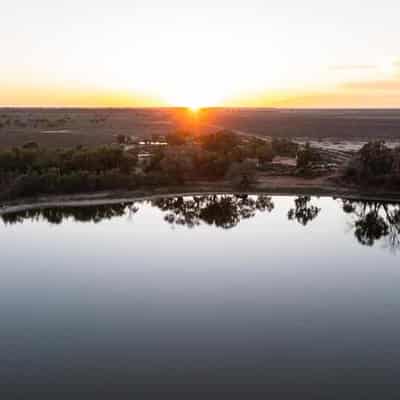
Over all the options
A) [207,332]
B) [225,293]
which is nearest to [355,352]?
[207,332]

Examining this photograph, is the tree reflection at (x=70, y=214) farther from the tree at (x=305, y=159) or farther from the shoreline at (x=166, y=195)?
the tree at (x=305, y=159)

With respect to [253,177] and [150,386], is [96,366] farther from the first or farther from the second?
[253,177]

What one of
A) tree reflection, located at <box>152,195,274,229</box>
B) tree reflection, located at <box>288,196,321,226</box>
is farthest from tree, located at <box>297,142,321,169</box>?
tree reflection, located at <box>152,195,274,229</box>

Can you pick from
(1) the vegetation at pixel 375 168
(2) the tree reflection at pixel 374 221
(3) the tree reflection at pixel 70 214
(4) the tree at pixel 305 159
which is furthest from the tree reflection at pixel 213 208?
(4) the tree at pixel 305 159

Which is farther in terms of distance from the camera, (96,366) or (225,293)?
(225,293)

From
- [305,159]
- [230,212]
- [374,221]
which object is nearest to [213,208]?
[230,212]

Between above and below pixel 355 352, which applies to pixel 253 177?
above

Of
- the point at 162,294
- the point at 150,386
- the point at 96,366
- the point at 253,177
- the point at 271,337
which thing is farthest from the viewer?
the point at 253,177

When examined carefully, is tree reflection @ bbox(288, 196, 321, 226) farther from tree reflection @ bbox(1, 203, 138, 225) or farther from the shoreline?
tree reflection @ bbox(1, 203, 138, 225)
